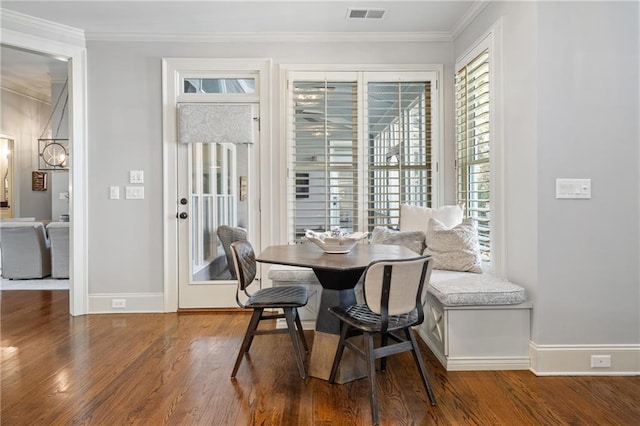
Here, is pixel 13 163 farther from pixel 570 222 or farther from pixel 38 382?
pixel 570 222

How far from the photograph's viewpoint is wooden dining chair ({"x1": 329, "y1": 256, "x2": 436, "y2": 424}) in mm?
1903

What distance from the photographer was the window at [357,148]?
388cm

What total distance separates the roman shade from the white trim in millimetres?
913

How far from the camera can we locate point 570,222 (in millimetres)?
2461

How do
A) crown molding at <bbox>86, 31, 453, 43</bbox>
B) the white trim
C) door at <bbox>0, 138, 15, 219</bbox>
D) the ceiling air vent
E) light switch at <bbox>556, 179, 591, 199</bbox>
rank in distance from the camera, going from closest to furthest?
light switch at <bbox>556, 179, 591, 199</bbox> → the ceiling air vent → the white trim → crown molding at <bbox>86, 31, 453, 43</bbox> → door at <bbox>0, 138, 15, 219</bbox>

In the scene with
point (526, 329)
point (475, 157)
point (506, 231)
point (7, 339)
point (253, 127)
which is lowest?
point (7, 339)

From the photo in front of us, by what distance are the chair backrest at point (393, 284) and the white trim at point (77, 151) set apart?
3069 mm

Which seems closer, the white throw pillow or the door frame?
the white throw pillow

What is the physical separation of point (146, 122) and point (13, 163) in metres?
4.59

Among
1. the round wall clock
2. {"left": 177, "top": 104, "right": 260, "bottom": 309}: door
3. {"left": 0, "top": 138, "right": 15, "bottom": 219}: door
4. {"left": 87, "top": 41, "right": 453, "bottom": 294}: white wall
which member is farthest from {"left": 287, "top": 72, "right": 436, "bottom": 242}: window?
{"left": 0, "top": 138, "right": 15, "bottom": 219}: door

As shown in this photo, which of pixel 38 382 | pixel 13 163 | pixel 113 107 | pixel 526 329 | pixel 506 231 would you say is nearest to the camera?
pixel 38 382

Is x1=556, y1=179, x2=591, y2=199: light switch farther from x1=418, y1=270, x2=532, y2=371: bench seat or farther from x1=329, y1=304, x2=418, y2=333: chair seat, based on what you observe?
x1=329, y1=304, x2=418, y2=333: chair seat

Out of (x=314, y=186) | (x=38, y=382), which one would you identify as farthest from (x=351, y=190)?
(x=38, y=382)

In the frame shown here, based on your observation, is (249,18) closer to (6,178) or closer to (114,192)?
(114,192)
